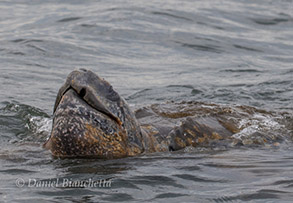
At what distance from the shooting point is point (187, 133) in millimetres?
5062

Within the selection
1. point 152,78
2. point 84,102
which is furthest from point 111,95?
point 152,78

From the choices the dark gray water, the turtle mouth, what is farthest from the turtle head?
the dark gray water

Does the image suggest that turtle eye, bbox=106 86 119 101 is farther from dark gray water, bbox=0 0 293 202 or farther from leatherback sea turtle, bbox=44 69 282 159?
dark gray water, bbox=0 0 293 202

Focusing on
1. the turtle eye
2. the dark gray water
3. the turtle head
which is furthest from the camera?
the turtle eye

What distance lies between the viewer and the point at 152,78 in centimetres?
889

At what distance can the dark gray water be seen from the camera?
3.95 meters

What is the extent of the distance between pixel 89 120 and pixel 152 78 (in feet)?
15.2

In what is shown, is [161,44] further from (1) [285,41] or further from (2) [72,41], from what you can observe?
(1) [285,41]

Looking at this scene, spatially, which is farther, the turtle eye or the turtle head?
the turtle eye

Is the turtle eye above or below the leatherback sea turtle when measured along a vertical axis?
above

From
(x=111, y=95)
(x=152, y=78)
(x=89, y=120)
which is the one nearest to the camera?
(x=89, y=120)

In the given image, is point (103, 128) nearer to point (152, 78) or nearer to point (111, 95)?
point (111, 95)

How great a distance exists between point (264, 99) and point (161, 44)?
389 centimetres

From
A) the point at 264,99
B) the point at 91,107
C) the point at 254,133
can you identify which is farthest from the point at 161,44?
the point at 91,107
